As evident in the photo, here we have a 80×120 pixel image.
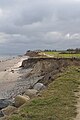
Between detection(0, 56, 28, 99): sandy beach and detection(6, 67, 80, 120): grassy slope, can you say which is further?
detection(0, 56, 28, 99): sandy beach

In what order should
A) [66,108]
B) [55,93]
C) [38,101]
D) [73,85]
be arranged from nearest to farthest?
[66,108], [38,101], [55,93], [73,85]

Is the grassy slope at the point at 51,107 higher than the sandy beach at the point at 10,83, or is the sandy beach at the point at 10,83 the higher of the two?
the grassy slope at the point at 51,107

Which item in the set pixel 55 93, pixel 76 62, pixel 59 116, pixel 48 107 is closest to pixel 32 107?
pixel 48 107

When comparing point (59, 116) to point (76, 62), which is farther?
point (76, 62)

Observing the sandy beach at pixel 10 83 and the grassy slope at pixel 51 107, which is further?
the sandy beach at pixel 10 83

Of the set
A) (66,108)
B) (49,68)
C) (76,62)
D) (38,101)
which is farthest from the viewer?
(49,68)

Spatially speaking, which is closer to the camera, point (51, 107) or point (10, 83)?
point (51, 107)

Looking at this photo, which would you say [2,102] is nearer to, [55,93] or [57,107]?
[55,93]

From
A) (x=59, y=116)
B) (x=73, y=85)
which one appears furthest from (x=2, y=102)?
(x=59, y=116)

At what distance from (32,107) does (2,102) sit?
745cm

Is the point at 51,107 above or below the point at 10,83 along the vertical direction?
above

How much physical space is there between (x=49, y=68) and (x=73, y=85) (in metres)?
34.6

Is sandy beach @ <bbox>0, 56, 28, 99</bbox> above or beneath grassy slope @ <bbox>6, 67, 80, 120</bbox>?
beneath

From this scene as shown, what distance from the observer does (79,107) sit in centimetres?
1316
